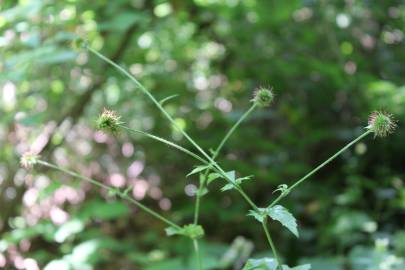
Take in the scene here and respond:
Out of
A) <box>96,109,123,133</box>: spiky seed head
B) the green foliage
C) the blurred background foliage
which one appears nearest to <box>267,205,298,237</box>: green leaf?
the green foliage

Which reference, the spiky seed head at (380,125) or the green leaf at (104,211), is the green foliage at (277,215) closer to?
the spiky seed head at (380,125)

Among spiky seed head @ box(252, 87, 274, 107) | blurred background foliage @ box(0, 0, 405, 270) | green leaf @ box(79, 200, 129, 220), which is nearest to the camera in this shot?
spiky seed head @ box(252, 87, 274, 107)

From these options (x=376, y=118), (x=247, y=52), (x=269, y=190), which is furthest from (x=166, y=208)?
(x=376, y=118)

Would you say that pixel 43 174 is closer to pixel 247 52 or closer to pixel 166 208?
pixel 166 208

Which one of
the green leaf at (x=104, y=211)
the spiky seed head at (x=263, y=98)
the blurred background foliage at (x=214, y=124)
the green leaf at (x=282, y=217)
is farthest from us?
the blurred background foliage at (x=214, y=124)

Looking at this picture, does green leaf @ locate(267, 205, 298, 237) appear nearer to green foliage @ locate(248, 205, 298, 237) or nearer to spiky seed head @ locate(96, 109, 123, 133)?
green foliage @ locate(248, 205, 298, 237)

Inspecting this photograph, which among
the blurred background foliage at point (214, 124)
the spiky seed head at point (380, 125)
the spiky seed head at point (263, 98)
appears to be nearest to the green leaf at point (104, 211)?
the blurred background foliage at point (214, 124)

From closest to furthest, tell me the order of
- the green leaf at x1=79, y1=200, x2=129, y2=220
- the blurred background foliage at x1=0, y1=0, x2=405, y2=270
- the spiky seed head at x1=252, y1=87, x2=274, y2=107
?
the spiky seed head at x1=252, y1=87, x2=274, y2=107, the green leaf at x1=79, y1=200, x2=129, y2=220, the blurred background foliage at x1=0, y1=0, x2=405, y2=270

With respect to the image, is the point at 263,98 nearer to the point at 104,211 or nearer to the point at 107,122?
the point at 107,122

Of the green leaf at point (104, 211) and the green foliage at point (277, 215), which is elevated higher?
the green leaf at point (104, 211)
